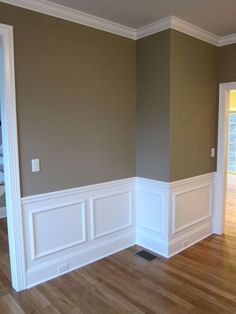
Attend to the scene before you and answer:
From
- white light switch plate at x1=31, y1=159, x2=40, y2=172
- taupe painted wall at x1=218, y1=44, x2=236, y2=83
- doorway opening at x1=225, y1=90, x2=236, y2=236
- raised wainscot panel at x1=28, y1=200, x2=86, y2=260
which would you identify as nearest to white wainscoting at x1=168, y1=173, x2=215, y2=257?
doorway opening at x1=225, y1=90, x2=236, y2=236

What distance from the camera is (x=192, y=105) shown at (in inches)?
128

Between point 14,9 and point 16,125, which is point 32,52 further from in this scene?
point 16,125

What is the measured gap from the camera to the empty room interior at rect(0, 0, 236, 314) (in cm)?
238

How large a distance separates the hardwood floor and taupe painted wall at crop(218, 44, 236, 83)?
7.19 feet

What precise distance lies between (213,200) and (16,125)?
279 centimetres

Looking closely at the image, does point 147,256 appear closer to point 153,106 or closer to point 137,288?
point 137,288

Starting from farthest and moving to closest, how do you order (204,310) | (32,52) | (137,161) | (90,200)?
(137,161) → (90,200) → (32,52) → (204,310)

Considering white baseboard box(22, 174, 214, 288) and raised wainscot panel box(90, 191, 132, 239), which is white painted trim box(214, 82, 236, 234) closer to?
white baseboard box(22, 174, 214, 288)

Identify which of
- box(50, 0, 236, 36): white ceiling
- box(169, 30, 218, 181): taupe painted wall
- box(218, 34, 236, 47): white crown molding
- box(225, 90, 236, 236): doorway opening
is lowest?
box(225, 90, 236, 236): doorway opening

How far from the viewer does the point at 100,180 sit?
306 centimetres

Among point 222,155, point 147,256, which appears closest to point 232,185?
point 222,155

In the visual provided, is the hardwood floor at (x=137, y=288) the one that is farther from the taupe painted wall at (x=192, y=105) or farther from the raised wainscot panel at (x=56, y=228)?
the taupe painted wall at (x=192, y=105)

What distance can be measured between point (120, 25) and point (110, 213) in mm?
2155

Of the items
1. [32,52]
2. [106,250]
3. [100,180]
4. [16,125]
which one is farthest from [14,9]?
[106,250]
